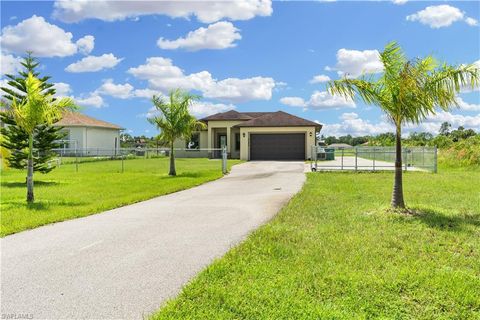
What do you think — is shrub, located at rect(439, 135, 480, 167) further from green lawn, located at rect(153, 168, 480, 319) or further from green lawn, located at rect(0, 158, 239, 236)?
green lawn, located at rect(153, 168, 480, 319)

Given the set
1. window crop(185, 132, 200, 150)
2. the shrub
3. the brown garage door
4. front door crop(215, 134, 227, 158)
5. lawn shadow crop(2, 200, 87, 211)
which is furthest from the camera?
window crop(185, 132, 200, 150)

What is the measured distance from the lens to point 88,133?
134ft

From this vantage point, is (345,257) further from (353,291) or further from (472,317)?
(472,317)

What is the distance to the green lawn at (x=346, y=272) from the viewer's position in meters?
3.81

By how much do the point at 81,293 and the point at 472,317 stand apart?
156 inches

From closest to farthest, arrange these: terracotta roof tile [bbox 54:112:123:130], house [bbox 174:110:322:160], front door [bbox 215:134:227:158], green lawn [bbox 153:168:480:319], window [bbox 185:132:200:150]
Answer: green lawn [bbox 153:168:480:319]
house [bbox 174:110:322:160]
front door [bbox 215:134:227:158]
terracotta roof tile [bbox 54:112:123:130]
window [bbox 185:132:200:150]

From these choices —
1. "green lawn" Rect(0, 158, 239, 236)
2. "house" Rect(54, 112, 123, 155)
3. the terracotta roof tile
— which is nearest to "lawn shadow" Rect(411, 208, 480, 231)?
"green lawn" Rect(0, 158, 239, 236)

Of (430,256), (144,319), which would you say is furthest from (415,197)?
(144,319)

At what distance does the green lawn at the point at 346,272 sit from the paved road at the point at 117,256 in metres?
0.46

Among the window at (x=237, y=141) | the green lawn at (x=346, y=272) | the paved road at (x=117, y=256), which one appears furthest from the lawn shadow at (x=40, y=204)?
the window at (x=237, y=141)

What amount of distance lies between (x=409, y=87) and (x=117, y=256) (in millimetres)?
6644

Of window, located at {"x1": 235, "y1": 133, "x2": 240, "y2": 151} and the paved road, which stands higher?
window, located at {"x1": 235, "y1": 133, "x2": 240, "y2": 151}

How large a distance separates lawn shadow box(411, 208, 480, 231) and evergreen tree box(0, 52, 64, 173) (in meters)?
13.6

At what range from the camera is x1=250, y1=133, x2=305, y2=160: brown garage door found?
33.7 m
